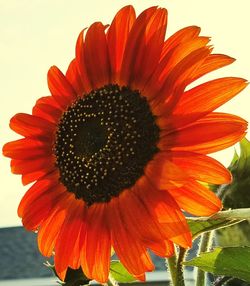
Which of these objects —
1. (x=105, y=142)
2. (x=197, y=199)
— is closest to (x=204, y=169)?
(x=197, y=199)

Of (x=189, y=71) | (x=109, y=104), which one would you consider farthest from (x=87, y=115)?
(x=189, y=71)

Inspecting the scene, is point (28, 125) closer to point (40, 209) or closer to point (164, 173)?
point (40, 209)

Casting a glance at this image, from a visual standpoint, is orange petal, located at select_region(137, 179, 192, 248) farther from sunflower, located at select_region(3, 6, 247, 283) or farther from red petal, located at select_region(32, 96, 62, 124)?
red petal, located at select_region(32, 96, 62, 124)

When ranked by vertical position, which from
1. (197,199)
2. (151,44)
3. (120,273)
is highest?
(151,44)

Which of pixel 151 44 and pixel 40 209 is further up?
pixel 151 44

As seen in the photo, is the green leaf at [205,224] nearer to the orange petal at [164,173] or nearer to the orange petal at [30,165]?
the orange petal at [164,173]

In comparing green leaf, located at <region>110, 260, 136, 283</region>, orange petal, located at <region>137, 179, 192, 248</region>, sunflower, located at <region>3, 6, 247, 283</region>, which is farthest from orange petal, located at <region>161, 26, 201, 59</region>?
green leaf, located at <region>110, 260, 136, 283</region>

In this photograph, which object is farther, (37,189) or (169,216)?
(37,189)
